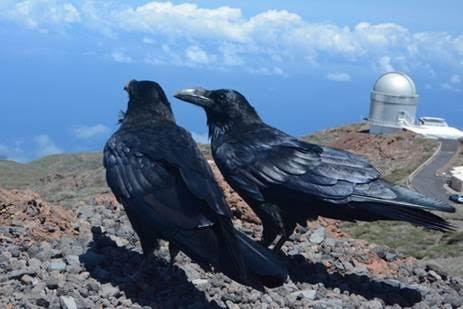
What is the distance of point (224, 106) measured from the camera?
867cm

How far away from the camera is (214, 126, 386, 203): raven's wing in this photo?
27.0 ft

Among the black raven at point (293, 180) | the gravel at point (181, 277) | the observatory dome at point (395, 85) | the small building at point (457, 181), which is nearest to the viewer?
the gravel at point (181, 277)

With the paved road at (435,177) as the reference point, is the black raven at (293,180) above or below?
below

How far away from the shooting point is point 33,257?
7867 mm

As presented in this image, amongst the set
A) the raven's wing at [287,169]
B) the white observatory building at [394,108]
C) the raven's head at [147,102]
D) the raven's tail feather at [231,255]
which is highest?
the white observatory building at [394,108]

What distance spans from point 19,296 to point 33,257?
45.2 inches

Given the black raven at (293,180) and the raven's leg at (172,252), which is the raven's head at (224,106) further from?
the raven's leg at (172,252)

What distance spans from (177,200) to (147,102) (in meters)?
1.73

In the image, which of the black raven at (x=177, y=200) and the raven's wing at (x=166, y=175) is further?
the raven's wing at (x=166, y=175)

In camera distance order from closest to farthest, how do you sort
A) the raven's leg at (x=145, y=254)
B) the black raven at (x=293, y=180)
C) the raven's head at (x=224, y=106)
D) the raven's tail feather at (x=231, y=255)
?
the raven's tail feather at (x=231, y=255) → the raven's leg at (x=145, y=254) → the black raven at (x=293, y=180) → the raven's head at (x=224, y=106)

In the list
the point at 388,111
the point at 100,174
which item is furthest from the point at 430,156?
the point at 100,174

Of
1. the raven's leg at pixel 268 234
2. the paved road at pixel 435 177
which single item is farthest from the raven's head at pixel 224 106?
the paved road at pixel 435 177

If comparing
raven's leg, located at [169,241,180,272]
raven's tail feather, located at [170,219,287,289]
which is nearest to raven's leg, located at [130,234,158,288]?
raven's leg, located at [169,241,180,272]

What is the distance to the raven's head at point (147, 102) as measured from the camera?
820 cm
